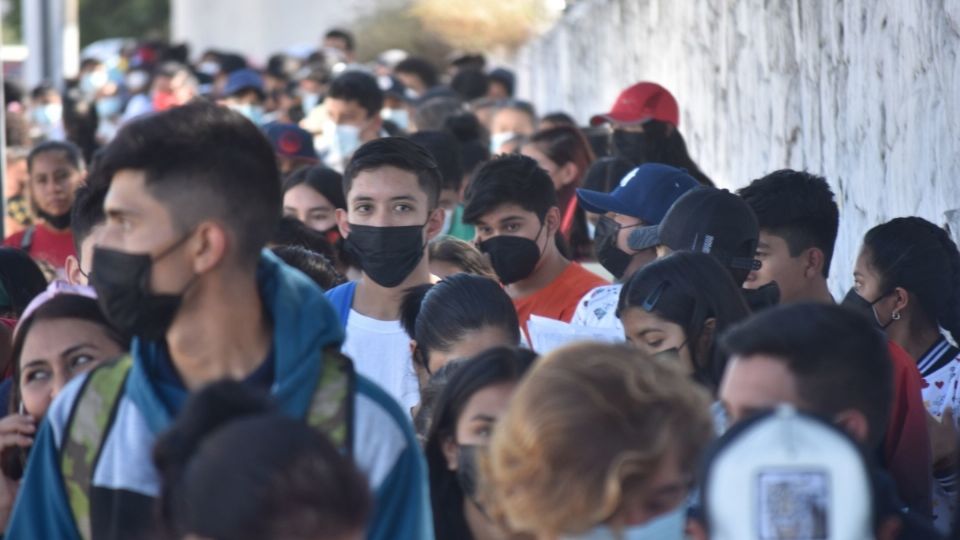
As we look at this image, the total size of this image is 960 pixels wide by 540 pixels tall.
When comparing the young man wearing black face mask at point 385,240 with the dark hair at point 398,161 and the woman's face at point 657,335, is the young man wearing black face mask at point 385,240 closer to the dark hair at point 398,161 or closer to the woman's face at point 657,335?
the dark hair at point 398,161

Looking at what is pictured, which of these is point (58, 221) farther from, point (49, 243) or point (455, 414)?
point (455, 414)

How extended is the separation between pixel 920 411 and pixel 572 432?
74.9 inches

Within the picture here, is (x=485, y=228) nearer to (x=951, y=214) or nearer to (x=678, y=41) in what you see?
(x=951, y=214)

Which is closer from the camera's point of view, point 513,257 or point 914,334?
point 914,334

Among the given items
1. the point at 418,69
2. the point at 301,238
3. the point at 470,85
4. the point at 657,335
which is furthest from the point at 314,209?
the point at 418,69

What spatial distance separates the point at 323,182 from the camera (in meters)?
7.99

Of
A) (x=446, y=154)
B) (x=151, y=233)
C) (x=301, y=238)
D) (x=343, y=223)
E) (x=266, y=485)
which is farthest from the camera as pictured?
(x=446, y=154)

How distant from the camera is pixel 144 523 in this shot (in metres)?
3.17

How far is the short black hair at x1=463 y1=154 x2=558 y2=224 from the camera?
6719 millimetres

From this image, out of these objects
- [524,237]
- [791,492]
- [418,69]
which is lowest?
[418,69]

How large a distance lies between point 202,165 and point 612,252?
314 cm

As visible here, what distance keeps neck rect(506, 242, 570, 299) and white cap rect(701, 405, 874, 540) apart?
440 cm

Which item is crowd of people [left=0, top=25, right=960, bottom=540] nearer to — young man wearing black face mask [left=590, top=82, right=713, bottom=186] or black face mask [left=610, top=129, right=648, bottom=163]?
young man wearing black face mask [left=590, top=82, right=713, bottom=186]

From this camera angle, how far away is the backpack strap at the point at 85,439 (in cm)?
322
